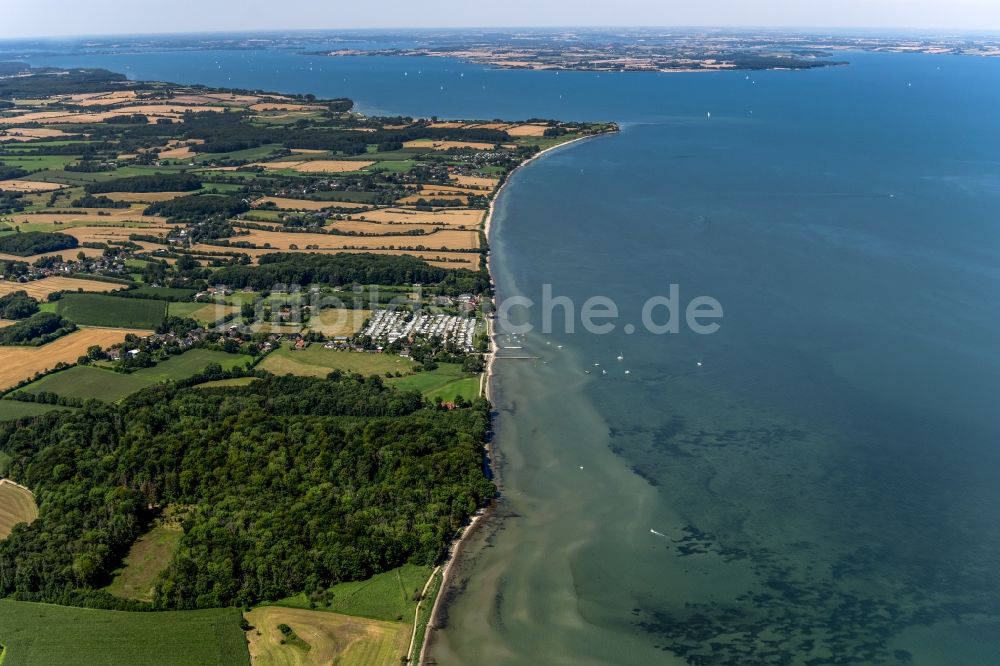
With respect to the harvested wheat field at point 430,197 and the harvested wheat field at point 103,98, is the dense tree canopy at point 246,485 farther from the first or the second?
the harvested wheat field at point 103,98

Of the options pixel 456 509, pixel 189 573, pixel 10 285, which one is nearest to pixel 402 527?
pixel 456 509

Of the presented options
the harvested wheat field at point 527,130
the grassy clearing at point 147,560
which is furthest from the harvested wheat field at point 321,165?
→ the grassy clearing at point 147,560

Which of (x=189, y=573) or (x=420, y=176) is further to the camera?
(x=420, y=176)

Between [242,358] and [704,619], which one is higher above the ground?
[242,358]

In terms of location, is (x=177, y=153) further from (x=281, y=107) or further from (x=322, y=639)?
(x=322, y=639)

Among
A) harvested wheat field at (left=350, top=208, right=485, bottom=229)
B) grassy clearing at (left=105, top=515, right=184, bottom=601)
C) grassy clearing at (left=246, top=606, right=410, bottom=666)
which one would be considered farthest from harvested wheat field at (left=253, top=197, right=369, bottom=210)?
grassy clearing at (left=246, top=606, right=410, bottom=666)

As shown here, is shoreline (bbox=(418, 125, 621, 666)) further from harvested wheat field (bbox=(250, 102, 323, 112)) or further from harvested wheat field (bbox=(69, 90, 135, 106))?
harvested wheat field (bbox=(69, 90, 135, 106))

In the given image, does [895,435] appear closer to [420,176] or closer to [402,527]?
[402,527]
